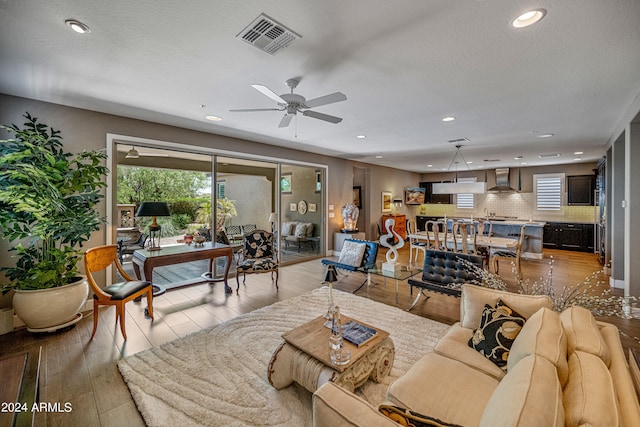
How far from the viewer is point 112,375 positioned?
2.27 metres

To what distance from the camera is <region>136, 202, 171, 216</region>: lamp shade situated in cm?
375

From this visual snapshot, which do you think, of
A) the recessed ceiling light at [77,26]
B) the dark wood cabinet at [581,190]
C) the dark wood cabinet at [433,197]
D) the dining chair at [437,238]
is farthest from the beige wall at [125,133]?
the dark wood cabinet at [581,190]

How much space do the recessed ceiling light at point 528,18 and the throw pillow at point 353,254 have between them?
329 cm

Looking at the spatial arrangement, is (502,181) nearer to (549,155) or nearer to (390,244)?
(549,155)

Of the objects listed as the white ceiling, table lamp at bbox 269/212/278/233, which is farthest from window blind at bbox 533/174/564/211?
table lamp at bbox 269/212/278/233

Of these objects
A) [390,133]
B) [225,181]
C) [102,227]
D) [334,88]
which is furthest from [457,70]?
[102,227]

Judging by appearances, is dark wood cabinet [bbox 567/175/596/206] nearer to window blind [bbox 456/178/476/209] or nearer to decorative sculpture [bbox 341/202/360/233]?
window blind [bbox 456/178/476/209]

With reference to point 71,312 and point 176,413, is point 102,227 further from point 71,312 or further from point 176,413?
point 176,413

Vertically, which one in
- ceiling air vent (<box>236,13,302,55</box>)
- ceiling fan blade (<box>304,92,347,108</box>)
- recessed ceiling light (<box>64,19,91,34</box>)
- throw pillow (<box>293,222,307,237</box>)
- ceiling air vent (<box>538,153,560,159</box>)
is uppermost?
ceiling air vent (<box>538,153,560,159</box>)

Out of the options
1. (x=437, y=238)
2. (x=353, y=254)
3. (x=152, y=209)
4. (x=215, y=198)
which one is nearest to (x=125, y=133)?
(x=152, y=209)

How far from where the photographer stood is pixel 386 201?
945 cm

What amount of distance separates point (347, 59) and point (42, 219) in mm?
3452

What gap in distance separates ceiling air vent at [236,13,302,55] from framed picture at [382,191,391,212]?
766 centimetres

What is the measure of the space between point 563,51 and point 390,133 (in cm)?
278
